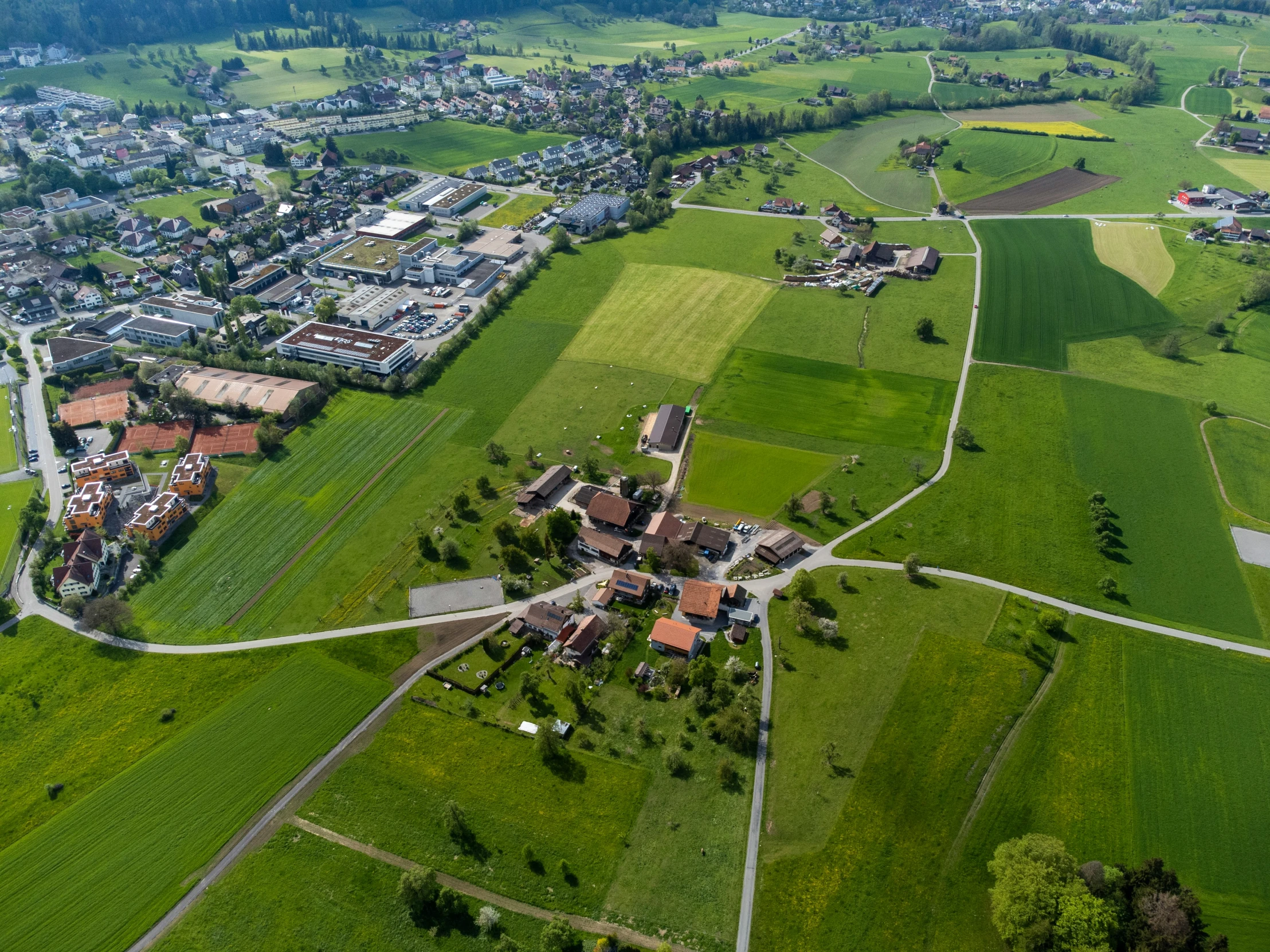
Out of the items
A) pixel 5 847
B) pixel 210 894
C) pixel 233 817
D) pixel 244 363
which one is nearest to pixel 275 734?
pixel 233 817

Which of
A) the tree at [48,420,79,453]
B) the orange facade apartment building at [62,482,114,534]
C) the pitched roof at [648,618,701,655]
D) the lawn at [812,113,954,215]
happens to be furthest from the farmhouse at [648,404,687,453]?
the lawn at [812,113,954,215]

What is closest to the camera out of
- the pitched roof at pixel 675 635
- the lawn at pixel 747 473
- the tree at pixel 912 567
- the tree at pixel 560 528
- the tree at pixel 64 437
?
Answer: the pitched roof at pixel 675 635

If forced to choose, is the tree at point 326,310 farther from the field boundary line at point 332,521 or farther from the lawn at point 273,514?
the field boundary line at point 332,521

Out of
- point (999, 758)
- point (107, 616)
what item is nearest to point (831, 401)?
point (999, 758)

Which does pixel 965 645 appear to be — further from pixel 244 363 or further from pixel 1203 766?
pixel 244 363

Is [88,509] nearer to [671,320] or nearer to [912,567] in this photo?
[671,320]

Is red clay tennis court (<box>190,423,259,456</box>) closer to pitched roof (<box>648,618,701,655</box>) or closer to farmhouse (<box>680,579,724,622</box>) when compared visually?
pitched roof (<box>648,618,701,655</box>)

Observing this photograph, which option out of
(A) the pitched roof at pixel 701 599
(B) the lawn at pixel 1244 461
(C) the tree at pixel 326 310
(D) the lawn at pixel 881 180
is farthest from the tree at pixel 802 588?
(D) the lawn at pixel 881 180
